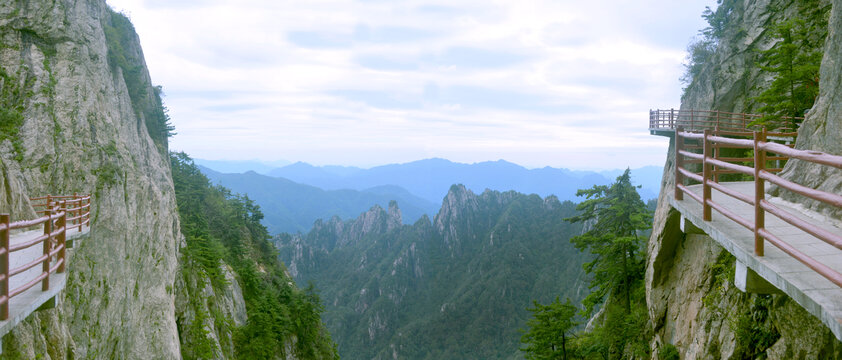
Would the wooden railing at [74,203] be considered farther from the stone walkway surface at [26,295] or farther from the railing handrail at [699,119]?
the railing handrail at [699,119]

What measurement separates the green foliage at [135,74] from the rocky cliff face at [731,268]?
2575 cm

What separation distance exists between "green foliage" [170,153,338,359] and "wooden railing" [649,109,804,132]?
2698cm

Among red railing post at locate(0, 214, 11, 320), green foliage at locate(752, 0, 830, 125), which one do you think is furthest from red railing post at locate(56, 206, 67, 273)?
green foliage at locate(752, 0, 830, 125)

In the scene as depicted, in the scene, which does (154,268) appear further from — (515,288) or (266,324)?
(515,288)

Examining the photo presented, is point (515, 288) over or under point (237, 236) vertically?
under

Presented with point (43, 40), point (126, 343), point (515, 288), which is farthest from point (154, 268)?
point (515, 288)

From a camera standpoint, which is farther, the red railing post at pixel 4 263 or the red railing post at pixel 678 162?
the red railing post at pixel 678 162

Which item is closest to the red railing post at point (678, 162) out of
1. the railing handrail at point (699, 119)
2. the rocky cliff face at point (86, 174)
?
the rocky cliff face at point (86, 174)

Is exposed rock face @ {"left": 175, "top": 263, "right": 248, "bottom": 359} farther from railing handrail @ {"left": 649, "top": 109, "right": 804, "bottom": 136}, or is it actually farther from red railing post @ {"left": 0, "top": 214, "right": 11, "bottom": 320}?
railing handrail @ {"left": 649, "top": 109, "right": 804, "bottom": 136}

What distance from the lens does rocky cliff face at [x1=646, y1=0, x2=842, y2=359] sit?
19.1 feet

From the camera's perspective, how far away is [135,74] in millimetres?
23875

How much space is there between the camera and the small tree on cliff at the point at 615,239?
20609mm

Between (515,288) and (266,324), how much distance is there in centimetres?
9009

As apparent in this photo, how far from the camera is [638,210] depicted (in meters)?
20.9
